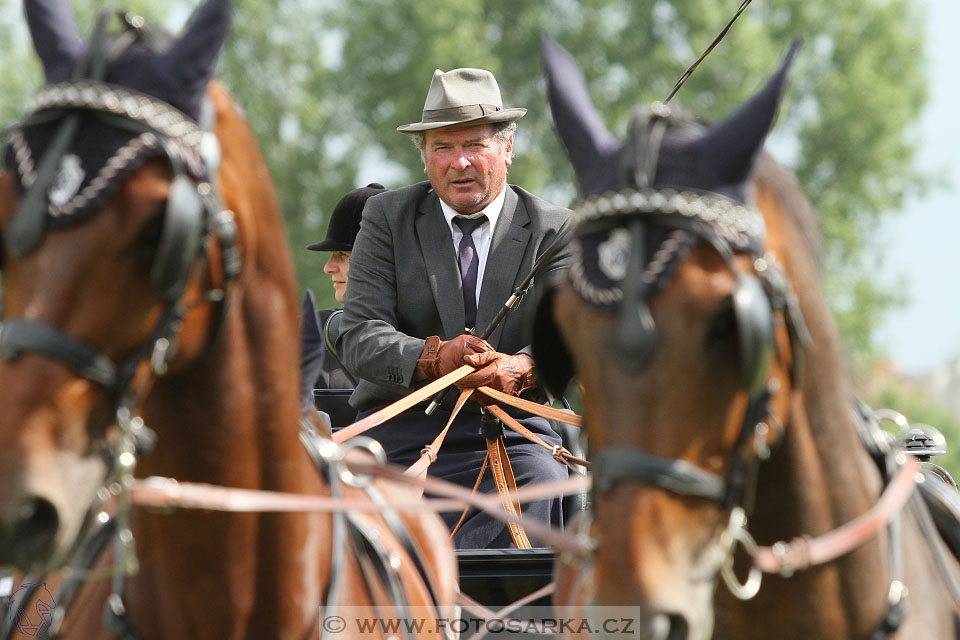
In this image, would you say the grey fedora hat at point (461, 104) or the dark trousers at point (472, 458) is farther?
the grey fedora hat at point (461, 104)

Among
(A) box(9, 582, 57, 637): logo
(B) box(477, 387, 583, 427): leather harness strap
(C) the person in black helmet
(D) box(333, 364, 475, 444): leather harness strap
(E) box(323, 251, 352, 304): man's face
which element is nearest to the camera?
(A) box(9, 582, 57, 637): logo

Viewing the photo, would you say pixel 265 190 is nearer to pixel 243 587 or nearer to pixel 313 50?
pixel 243 587

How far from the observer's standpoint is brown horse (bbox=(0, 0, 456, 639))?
2422 mm

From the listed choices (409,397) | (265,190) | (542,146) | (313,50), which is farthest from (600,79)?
(265,190)

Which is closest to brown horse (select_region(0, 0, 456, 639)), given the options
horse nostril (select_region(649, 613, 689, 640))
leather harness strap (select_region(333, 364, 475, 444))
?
horse nostril (select_region(649, 613, 689, 640))

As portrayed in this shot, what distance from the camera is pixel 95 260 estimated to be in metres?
2.45

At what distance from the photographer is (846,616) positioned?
113 inches

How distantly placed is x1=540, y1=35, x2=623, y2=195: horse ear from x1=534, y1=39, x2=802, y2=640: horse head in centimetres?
4

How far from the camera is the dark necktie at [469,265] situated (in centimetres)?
504

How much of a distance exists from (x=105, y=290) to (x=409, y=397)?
2.18 metres

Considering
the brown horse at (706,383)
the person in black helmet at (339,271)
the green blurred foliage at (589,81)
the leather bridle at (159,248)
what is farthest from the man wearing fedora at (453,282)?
the green blurred foliage at (589,81)

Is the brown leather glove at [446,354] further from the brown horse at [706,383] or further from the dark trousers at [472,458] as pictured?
the brown horse at [706,383]

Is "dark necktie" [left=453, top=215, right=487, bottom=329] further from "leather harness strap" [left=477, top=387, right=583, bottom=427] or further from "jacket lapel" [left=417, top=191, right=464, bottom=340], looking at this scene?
"leather harness strap" [left=477, top=387, right=583, bottom=427]

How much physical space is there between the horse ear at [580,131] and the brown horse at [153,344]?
643mm
